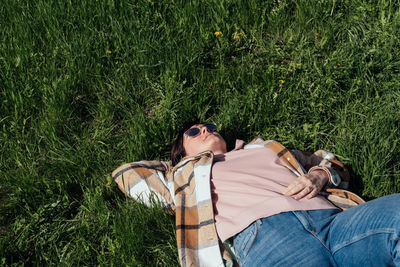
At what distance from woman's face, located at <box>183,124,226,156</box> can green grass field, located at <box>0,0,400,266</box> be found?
0.38m

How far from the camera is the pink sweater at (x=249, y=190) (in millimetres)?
2428

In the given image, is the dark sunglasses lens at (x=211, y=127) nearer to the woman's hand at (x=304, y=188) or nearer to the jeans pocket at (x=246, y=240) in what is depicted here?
the woman's hand at (x=304, y=188)

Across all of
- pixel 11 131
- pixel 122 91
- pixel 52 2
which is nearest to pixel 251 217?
pixel 122 91

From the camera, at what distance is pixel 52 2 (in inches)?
159

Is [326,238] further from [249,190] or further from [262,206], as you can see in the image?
[249,190]

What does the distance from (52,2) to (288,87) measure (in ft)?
8.24

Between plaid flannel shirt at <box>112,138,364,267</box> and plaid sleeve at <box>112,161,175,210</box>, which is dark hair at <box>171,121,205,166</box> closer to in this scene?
plaid flannel shirt at <box>112,138,364,267</box>

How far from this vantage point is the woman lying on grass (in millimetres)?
2188

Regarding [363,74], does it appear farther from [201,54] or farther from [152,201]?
[152,201]

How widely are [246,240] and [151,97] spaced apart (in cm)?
183

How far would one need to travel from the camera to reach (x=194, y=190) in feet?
9.19

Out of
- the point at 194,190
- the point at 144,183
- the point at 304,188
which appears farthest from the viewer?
the point at 144,183

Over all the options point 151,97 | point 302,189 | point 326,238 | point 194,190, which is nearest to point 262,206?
point 302,189

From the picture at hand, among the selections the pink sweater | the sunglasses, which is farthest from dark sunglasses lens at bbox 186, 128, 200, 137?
the pink sweater
